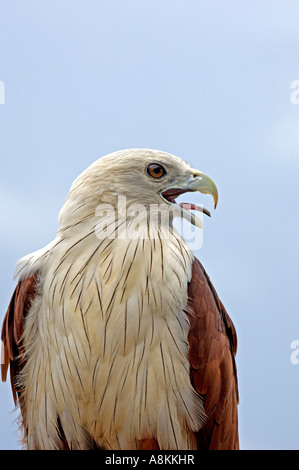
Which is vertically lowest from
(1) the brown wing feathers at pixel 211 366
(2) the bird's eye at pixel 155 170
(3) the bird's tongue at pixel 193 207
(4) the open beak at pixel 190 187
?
(1) the brown wing feathers at pixel 211 366

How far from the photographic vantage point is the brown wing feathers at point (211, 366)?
3057mm

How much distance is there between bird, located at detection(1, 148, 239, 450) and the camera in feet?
9.55

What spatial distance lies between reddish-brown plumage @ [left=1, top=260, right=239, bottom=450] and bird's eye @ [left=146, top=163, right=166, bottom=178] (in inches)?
22.8

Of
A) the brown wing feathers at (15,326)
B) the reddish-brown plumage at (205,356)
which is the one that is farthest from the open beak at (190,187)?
the brown wing feathers at (15,326)

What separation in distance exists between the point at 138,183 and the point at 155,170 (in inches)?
5.8

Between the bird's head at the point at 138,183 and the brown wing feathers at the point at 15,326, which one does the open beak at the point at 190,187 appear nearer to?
the bird's head at the point at 138,183

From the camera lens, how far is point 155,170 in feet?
10.8

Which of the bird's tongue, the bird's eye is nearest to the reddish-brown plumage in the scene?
the bird's tongue

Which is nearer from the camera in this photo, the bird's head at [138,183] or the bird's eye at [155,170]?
the bird's head at [138,183]

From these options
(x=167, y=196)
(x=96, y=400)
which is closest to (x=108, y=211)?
(x=167, y=196)

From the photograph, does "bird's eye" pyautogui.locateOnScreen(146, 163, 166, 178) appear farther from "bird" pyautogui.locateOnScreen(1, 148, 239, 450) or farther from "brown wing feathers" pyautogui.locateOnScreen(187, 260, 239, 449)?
"brown wing feathers" pyautogui.locateOnScreen(187, 260, 239, 449)

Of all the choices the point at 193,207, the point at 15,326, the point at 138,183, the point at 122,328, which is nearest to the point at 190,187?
the point at 193,207

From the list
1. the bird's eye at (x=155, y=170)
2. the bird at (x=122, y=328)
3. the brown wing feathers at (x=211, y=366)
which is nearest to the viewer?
the bird at (x=122, y=328)
